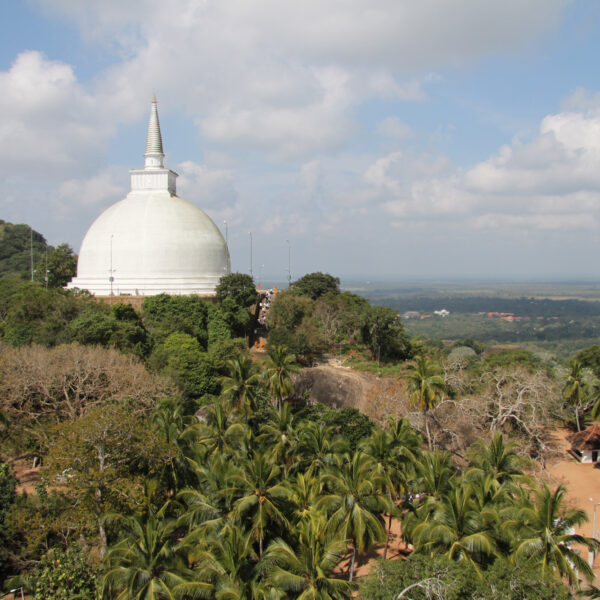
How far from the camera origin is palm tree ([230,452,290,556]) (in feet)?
50.2

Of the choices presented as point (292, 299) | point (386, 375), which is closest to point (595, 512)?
point (386, 375)

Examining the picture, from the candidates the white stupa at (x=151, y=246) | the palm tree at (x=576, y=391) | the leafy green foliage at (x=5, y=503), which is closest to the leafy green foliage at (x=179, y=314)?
the white stupa at (x=151, y=246)

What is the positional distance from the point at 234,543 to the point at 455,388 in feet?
62.1

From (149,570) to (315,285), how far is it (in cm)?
4021

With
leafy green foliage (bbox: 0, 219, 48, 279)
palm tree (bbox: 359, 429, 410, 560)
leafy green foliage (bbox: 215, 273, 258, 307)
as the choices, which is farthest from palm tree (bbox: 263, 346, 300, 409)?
leafy green foliage (bbox: 0, 219, 48, 279)

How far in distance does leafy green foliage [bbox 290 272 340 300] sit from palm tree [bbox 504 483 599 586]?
121ft

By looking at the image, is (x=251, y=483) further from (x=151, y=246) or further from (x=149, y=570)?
(x=151, y=246)

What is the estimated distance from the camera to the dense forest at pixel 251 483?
43.8 ft

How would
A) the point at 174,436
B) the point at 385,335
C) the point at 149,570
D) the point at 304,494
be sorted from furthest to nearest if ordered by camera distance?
the point at 385,335 < the point at 174,436 < the point at 304,494 < the point at 149,570

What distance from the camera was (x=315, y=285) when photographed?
5209 cm

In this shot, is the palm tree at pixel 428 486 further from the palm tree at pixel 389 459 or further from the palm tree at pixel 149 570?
the palm tree at pixel 149 570

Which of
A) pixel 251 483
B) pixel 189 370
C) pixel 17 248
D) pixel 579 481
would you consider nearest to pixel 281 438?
pixel 251 483

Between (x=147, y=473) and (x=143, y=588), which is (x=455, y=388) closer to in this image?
(x=147, y=473)

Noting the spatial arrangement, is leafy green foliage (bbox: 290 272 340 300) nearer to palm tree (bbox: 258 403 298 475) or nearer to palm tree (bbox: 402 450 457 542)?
palm tree (bbox: 258 403 298 475)
